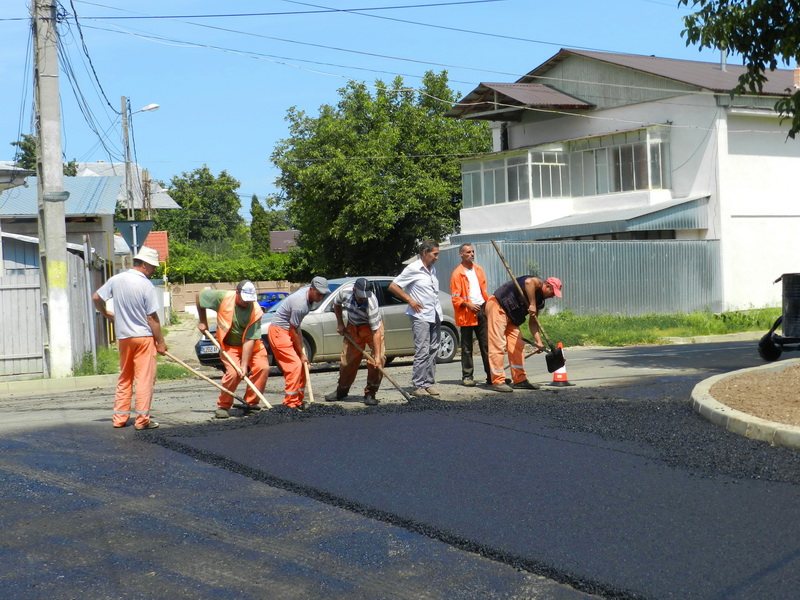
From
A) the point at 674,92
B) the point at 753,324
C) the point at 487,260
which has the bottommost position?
the point at 753,324

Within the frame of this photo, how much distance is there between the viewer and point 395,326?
620 inches

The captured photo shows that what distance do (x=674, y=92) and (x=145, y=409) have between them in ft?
90.9

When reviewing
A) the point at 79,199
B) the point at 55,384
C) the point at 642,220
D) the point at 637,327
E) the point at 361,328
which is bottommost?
the point at 637,327

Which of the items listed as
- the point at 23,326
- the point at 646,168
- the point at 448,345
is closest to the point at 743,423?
the point at 448,345

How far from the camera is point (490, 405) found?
9930 millimetres

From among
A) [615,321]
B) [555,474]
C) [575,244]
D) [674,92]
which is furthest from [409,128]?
[555,474]

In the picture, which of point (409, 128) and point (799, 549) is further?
point (409, 128)

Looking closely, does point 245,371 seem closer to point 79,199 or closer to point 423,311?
point 423,311

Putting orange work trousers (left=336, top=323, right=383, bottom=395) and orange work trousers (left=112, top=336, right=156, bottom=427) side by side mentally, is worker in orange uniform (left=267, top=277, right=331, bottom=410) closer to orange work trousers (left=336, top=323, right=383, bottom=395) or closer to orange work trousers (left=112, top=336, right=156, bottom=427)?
orange work trousers (left=336, top=323, right=383, bottom=395)

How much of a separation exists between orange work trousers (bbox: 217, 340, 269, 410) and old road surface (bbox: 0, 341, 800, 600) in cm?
36

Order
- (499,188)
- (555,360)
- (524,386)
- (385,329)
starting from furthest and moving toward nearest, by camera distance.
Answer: (499,188) → (385,329) → (555,360) → (524,386)

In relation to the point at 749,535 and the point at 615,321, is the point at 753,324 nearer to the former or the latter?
the point at 615,321

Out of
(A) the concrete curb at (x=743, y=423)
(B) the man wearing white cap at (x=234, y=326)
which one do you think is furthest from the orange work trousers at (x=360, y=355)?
(A) the concrete curb at (x=743, y=423)

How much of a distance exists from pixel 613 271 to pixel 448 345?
1295 centimetres
